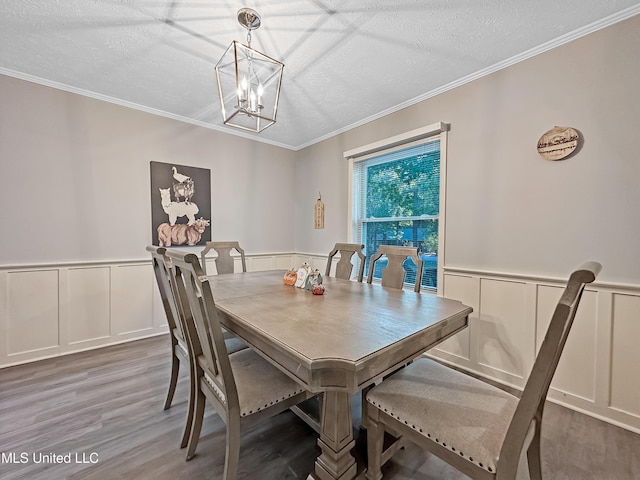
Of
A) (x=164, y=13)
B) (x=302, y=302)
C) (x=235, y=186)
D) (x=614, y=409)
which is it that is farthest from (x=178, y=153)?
(x=614, y=409)

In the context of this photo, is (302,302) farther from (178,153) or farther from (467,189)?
(178,153)

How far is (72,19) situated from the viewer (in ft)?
5.96

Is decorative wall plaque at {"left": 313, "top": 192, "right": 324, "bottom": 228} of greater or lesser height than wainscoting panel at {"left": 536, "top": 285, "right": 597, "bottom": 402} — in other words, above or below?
above

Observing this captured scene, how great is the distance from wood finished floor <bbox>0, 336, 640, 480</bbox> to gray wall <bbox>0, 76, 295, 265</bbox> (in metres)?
1.26

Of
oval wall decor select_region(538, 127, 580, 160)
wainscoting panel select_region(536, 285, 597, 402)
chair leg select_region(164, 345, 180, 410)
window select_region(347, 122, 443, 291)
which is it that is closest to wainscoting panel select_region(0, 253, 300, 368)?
chair leg select_region(164, 345, 180, 410)

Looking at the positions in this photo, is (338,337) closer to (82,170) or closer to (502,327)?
(502,327)

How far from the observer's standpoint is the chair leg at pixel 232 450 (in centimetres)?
114

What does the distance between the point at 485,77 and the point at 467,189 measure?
96 cm

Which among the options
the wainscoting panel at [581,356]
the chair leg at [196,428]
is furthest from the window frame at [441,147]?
the chair leg at [196,428]

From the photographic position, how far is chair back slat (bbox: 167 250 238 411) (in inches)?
43.3

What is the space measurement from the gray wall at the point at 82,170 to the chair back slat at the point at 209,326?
2.25 m

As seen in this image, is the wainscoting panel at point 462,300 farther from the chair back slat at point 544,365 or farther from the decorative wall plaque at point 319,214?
the decorative wall plaque at point 319,214

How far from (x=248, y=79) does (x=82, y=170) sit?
2.23 meters

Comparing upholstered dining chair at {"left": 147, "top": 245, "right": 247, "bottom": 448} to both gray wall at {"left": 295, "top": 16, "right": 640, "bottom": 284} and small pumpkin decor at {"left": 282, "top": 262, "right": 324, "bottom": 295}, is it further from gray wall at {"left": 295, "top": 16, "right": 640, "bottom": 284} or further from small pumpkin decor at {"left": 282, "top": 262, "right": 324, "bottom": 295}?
gray wall at {"left": 295, "top": 16, "right": 640, "bottom": 284}
